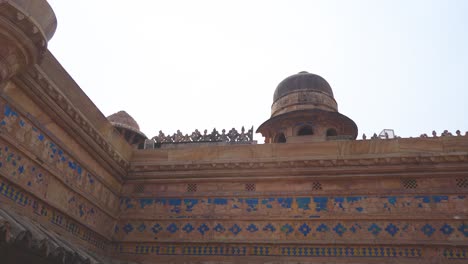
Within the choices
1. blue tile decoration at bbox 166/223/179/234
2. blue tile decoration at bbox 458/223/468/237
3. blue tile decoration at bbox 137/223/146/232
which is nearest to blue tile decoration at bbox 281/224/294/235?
blue tile decoration at bbox 166/223/179/234

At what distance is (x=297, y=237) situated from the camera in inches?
318

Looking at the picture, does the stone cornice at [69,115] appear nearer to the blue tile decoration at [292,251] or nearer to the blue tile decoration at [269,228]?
the blue tile decoration at [292,251]

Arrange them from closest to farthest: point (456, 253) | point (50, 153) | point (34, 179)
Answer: point (34, 179), point (50, 153), point (456, 253)

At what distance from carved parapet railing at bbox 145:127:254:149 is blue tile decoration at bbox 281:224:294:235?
17.7 feet

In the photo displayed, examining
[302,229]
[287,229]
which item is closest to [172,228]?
[287,229]

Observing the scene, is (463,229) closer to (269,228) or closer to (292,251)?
(292,251)

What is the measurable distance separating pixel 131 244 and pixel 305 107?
341 inches

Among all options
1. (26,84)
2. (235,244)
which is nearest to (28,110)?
(26,84)

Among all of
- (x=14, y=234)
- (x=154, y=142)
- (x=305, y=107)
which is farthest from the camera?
(x=305, y=107)

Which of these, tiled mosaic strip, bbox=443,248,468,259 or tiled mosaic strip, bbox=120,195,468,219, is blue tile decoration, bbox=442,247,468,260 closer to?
tiled mosaic strip, bbox=443,248,468,259

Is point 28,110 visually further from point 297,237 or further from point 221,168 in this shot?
point 297,237

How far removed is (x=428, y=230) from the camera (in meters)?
7.67

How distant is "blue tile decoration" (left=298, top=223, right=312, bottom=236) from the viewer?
808 cm

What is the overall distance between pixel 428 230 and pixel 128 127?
405 inches
